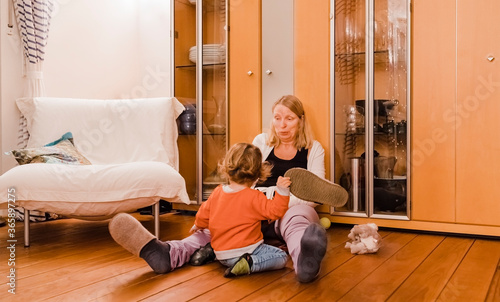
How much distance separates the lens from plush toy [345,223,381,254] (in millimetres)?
1978

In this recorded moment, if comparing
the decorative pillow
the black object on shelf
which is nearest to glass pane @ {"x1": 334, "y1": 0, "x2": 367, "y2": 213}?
the black object on shelf

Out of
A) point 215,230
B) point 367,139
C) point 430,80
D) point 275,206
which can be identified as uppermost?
point 430,80

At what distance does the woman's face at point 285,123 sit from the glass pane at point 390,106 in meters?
0.52

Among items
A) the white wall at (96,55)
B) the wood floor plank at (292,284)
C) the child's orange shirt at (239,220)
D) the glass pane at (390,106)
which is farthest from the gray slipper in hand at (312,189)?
the white wall at (96,55)

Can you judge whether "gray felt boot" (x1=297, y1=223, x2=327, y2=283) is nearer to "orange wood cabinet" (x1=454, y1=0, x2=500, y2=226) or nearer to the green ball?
the green ball

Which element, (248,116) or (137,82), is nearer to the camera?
(248,116)

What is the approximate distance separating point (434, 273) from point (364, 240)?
39 cm

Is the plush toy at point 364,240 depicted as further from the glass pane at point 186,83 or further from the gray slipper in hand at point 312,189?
the glass pane at point 186,83

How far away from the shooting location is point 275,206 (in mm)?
1667

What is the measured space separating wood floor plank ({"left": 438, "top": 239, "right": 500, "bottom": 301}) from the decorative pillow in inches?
74.9

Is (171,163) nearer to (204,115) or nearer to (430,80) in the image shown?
(204,115)

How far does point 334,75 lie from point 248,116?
603 mm

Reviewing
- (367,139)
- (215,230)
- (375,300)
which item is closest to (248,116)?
(367,139)

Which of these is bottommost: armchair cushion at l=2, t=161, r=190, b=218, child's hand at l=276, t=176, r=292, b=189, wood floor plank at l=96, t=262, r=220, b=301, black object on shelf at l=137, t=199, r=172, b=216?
black object on shelf at l=137, t=199, r=172, b=216
